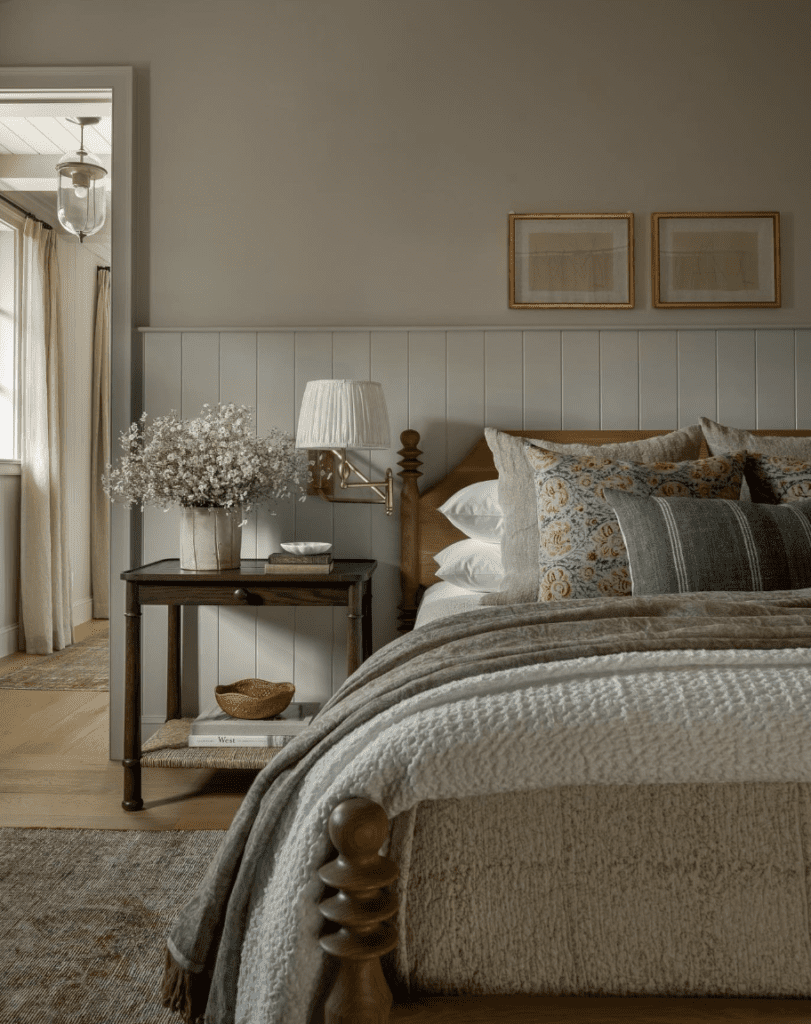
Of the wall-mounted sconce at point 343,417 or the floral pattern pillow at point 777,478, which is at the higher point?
the wall-mounted sconce at point 343,417

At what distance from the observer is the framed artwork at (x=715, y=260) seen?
2.82 meters

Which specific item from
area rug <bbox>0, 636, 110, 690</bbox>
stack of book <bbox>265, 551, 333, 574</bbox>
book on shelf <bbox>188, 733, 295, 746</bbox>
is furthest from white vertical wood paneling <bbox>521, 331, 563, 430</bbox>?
area rug <bbox>0, 636, 110, 690</bbox>

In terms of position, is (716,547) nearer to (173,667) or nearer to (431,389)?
(431,389)

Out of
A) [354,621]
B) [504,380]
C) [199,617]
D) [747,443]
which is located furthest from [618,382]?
[199,617]

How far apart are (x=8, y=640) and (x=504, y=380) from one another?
3.13 metres

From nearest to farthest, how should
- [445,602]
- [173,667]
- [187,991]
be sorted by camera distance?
[187,991] → [445,602] → [173,667]

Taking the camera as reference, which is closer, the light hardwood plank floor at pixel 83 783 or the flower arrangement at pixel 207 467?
the light hardwood plank floor at pixel 83 783

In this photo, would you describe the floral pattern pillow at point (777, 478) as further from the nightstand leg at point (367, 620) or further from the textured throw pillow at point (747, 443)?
the nightstand leg at point (367, 620)

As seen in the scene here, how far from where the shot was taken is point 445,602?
89.3 inches

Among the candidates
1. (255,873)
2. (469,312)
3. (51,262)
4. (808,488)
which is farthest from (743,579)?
(51,262)

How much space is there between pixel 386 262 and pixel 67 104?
52.2 inches

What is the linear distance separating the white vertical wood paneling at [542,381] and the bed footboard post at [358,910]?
2.10m

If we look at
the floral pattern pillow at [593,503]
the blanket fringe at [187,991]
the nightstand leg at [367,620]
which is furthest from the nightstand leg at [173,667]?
the blanket fringe at [187,991]

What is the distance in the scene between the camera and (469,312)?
2.86 meters
